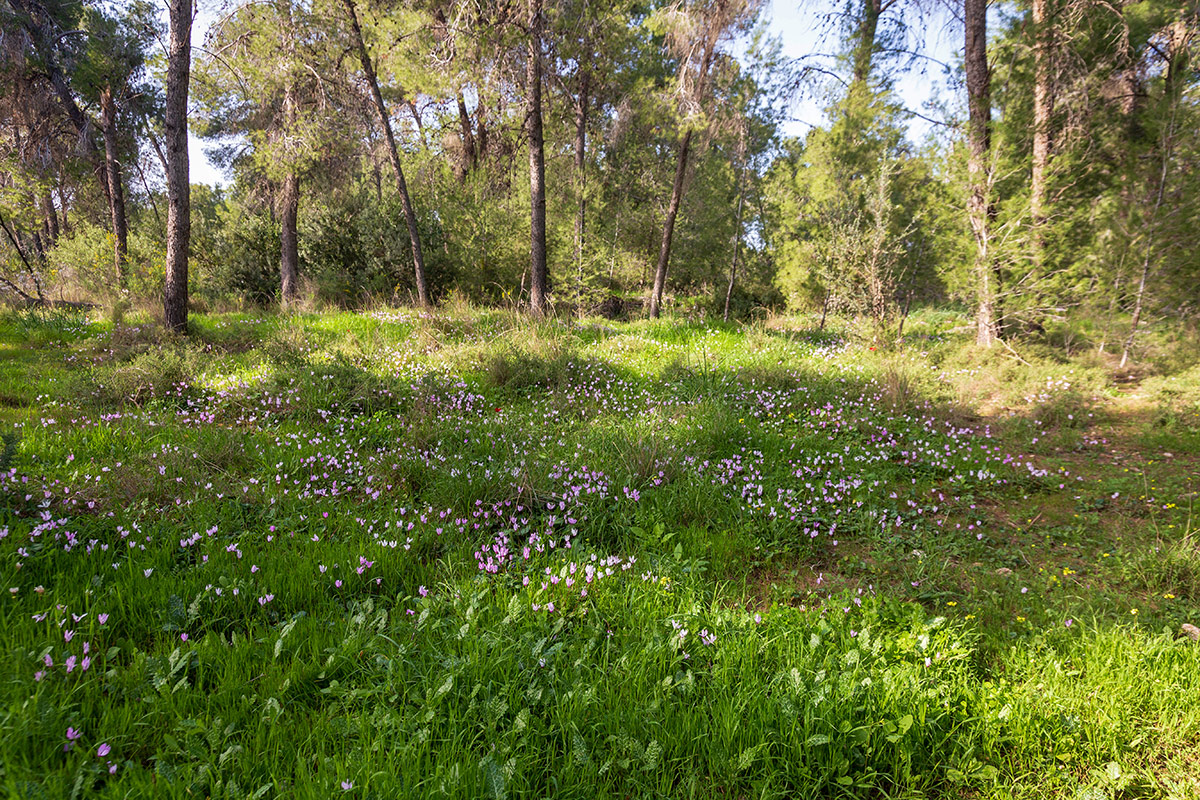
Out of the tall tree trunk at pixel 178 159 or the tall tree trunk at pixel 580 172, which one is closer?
the tall tree trunk at pixel 178 159

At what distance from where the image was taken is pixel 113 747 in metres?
1.71

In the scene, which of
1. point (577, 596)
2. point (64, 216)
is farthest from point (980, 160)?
point (64, 216)

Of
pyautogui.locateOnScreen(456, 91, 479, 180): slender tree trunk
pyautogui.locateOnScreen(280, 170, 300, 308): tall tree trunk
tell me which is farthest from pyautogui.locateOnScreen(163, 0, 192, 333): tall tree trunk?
pyautogui.locateOnScreen(456, 91, 479, 180): slender tree trunk

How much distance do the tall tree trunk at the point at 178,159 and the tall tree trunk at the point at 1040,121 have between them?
13841mm

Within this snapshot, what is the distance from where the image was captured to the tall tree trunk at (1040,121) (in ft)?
27.7

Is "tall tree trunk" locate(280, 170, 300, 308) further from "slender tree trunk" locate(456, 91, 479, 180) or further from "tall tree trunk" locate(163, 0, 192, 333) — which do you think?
"tall tree trunk" locate(163, 0, 192, 333)

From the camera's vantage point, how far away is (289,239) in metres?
14.2

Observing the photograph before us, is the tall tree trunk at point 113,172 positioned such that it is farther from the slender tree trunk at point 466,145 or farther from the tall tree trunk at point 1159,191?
the tall tree trunk at point 1159,191

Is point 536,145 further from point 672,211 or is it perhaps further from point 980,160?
point 980,160

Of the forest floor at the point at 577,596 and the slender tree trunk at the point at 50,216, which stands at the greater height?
the slender tree trunk at the point at 50,216

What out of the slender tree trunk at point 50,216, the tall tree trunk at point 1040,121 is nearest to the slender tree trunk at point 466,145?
the tall tree trunk at point 1040,121

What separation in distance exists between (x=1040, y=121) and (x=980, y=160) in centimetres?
110

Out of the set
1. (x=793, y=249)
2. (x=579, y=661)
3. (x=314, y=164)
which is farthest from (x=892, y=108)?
(x=579, y=661)

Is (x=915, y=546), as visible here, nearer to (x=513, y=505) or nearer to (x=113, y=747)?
(x=513, y=505)
